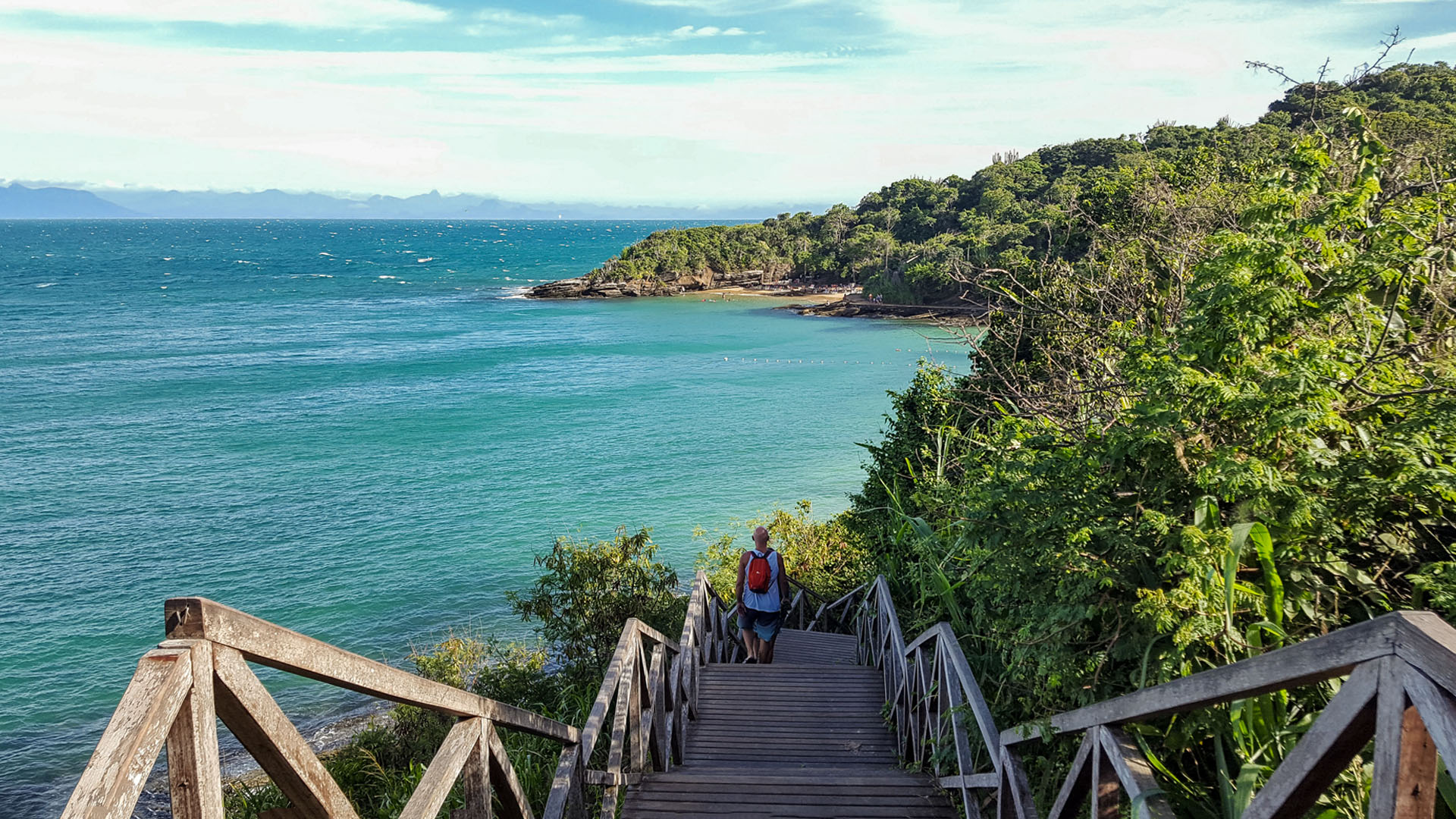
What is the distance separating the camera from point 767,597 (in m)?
8.41

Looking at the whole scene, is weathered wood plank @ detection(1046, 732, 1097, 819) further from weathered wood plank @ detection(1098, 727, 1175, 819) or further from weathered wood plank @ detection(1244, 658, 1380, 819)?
weathered wood plank @ detection(1244, 658, 1380, 819)

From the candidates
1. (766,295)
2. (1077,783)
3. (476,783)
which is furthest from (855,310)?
(476,783)

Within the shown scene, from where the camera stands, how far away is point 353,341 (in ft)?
173

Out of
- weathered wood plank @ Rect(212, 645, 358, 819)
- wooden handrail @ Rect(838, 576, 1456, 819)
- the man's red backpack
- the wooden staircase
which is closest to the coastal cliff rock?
the man's red backpack

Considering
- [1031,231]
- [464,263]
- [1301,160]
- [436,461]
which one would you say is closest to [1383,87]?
[1031,231]

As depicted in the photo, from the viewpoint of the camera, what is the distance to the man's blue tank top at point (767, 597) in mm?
8305

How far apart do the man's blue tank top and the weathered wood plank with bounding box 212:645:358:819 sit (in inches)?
258

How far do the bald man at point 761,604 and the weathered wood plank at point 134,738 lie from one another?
6763 mm

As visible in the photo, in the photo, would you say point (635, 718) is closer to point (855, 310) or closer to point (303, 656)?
point (303, 656)

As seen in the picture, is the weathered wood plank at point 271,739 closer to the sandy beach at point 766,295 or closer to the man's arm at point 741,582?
the man's arm at point 741,582

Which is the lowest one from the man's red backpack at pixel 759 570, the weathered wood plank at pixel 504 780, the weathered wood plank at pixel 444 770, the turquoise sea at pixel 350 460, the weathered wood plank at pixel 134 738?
the turquoise sea at pixel 350 460

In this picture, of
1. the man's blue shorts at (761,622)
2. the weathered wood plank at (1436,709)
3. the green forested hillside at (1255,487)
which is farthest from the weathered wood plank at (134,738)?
the man's blue shorts at (761,622)

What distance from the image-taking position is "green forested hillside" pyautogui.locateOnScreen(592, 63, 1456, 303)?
20041mm

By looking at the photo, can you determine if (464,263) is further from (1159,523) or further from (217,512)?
(1159,523)
